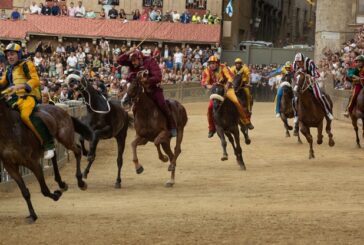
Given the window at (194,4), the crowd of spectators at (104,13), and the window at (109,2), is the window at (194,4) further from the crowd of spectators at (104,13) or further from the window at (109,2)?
the window at (109,2)

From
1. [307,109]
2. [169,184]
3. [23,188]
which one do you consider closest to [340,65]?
[307,109]

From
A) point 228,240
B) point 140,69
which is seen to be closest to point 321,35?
point 140,69

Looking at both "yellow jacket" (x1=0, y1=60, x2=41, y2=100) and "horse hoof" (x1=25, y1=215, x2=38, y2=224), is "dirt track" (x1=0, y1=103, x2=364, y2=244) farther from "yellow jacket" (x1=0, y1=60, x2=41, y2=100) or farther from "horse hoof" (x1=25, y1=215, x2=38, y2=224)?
"yellow jacket" (x1=0, y1=60, x2=41, y2=100)

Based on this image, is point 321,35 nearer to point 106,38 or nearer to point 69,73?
point 106,38

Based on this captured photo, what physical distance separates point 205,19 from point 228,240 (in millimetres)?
44833


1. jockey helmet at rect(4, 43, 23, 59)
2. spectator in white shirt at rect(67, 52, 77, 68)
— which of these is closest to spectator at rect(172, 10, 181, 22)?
spectator in white shirt at rect(67, 52, 77, 68)

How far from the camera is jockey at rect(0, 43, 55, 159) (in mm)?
13523

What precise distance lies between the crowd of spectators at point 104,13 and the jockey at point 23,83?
3989cm

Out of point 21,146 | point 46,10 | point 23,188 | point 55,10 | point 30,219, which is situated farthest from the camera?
point 46,10

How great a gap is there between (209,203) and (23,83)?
350 centimetres

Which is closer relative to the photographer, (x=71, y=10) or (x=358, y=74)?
(x=358, y=74)

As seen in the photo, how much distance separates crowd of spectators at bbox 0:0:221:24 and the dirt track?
1148 inches

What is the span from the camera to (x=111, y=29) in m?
53.8

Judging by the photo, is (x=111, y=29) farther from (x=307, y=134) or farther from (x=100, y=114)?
(x=100, y=114)
